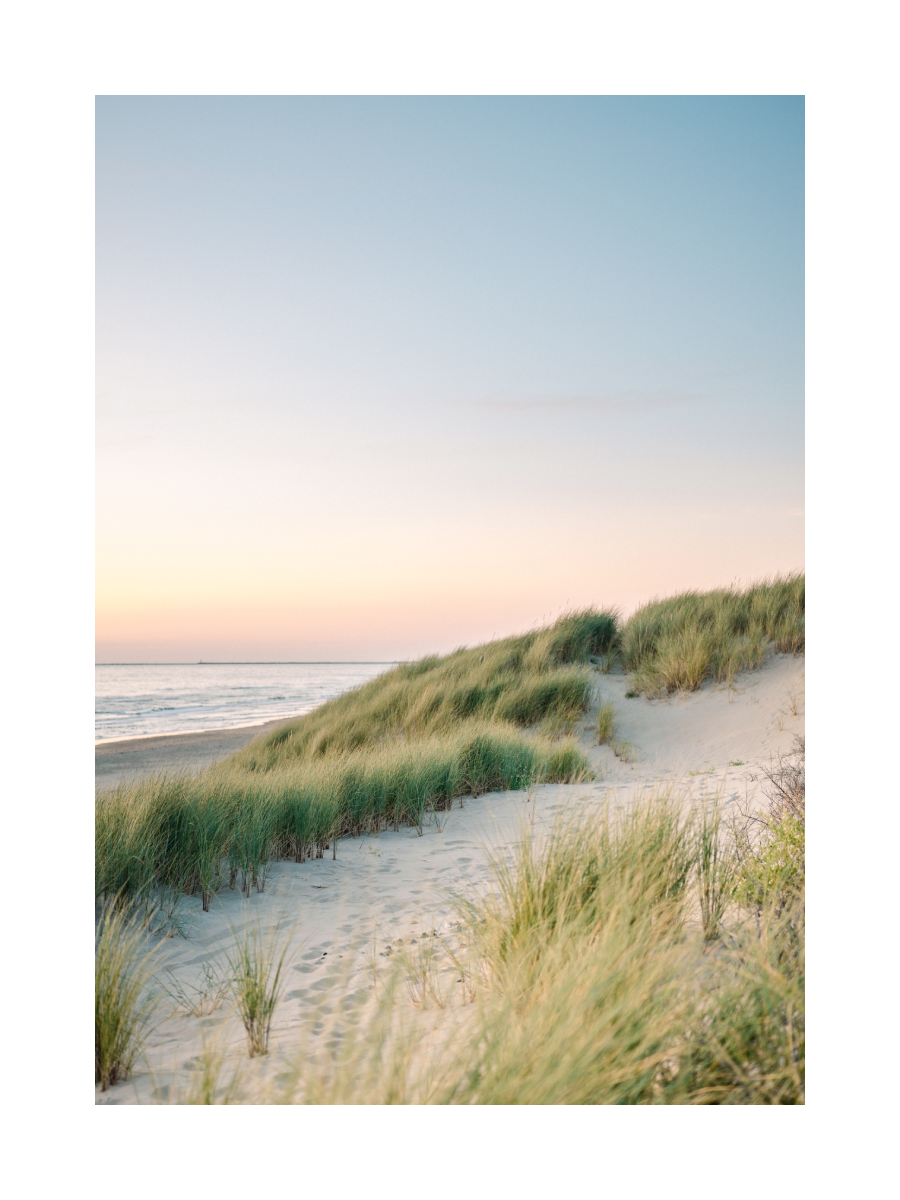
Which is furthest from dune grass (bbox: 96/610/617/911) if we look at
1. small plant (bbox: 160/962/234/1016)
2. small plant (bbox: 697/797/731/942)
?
small plant (bbox: 697/797/731/942)

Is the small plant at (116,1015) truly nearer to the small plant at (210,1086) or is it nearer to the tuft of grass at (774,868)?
the small plant at (210,1086)

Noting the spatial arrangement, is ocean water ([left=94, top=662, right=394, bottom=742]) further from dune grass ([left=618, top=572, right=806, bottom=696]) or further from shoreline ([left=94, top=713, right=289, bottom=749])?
dune grass ([left=618, top=572, right=806, bottom=696])

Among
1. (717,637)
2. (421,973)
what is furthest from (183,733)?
(421,973)

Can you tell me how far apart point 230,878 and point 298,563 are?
2.95 meters

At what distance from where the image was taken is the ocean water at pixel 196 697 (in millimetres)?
11430

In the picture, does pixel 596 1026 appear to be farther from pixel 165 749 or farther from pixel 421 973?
pixel 165 749

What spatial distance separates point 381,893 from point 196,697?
15.0 meters

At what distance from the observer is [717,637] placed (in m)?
7.56

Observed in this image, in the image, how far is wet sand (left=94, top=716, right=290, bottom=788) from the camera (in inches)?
277

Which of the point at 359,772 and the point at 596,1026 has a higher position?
the point at 596,1026

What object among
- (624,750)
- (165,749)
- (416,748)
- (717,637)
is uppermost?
(717,637)

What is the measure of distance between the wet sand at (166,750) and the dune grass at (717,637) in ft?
15.6
